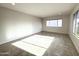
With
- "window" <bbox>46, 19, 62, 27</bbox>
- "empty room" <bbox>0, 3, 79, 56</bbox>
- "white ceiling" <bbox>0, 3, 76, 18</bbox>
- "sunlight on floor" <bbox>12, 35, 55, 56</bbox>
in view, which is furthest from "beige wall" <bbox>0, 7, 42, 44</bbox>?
"window" <bbox>46, 19, 62, 27</bbox>

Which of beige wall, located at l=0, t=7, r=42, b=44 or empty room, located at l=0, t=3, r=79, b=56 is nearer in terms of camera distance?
empty room, located at l=0, t=3, r=79, b=56

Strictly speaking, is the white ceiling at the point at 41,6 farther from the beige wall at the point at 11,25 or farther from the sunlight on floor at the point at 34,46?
the sunlight on floor at the point at 34,46

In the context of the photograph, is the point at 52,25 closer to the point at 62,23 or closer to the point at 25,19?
the point at 62,23

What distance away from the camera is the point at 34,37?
5.57 meters

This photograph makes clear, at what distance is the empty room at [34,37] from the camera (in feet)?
9.50

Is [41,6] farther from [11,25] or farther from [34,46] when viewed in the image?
[11,25]

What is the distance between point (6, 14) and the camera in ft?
13.4

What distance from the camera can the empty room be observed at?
9.50 ft

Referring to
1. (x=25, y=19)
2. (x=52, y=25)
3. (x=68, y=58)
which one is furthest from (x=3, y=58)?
(x=52, y=25)

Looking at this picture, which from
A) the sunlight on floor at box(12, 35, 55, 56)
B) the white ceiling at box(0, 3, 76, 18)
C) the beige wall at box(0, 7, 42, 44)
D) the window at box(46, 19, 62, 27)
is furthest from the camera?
the window at box(46, 19, 62, 27)

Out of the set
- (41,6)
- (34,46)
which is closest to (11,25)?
(34,46)

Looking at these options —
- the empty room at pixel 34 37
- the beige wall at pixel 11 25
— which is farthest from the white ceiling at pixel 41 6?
the beige wall at pixel 11 25

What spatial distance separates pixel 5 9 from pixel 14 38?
6.62ft

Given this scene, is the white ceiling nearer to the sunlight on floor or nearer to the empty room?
the empty room
